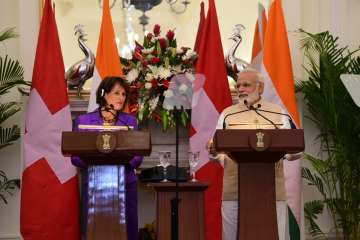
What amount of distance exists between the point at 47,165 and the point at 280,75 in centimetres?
197

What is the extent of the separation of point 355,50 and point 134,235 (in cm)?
295

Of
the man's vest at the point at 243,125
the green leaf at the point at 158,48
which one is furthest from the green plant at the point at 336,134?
the man's vest at the point at 243,125

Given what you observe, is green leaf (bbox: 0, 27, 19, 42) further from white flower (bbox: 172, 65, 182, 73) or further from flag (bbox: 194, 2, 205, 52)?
flag (bbox: 194, 2, 205, 52)

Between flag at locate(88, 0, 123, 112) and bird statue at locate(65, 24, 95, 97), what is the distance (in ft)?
0.65

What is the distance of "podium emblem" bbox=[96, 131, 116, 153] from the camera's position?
305 cm

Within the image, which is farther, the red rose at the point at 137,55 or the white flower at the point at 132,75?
the red rose at the point at 137,55

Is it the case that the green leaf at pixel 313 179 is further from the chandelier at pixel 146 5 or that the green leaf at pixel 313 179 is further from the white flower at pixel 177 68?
the chandelier at pixel 146 5

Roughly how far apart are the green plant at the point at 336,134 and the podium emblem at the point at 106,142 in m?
2.52

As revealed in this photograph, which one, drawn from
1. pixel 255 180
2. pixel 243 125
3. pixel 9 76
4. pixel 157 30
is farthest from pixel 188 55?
pixel 255 180

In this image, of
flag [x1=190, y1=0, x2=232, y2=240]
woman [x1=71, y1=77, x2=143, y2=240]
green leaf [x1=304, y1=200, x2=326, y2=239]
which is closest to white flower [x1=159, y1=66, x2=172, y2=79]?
flag [x1=190, y1=0, x2=232, y2=240]

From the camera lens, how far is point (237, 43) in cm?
562

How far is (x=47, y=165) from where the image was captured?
4.92 metres

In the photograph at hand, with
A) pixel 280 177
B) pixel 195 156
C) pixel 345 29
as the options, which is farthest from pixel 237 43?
pixel 280 177

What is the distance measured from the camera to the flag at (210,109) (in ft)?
Answer: 16.5
